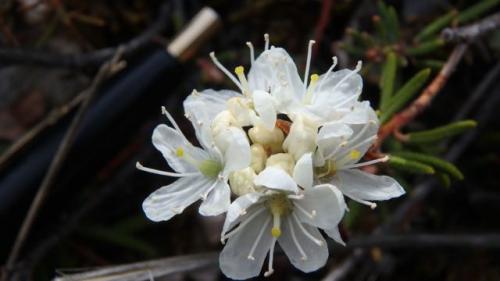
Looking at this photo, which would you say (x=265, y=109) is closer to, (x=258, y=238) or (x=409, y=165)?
(x=258, y=238)

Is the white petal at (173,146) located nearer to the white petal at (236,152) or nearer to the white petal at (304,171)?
the white petal at (236,152)

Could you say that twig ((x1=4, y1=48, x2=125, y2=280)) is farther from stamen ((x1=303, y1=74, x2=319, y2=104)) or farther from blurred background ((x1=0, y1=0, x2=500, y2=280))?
stamen ((x1=303, y1=74, x2=319, y2=104))

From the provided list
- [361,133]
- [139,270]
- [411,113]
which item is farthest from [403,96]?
[139,270]

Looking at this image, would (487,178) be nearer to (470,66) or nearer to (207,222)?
(470,66)

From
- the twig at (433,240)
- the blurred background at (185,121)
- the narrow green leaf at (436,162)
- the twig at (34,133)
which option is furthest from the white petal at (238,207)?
the twig at (34,133)

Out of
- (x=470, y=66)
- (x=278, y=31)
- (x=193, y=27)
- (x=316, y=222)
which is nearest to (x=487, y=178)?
(x=470, y=66)

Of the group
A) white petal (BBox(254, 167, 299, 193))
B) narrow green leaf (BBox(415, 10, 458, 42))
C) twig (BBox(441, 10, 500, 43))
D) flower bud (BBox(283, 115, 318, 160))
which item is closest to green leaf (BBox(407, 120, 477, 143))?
twig (BBox(441, 10, 500, 43))
